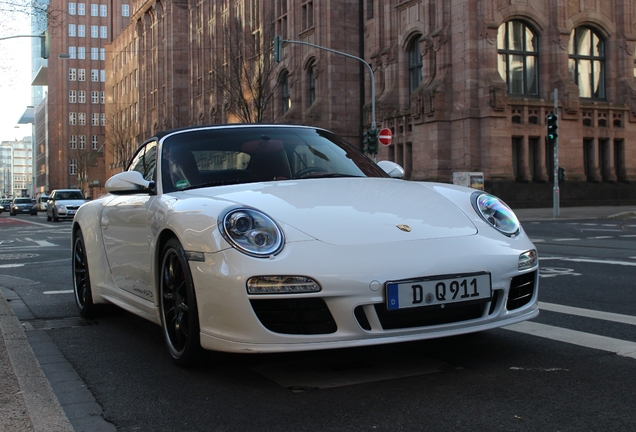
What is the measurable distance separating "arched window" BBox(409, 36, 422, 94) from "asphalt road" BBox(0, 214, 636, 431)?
32.4 m

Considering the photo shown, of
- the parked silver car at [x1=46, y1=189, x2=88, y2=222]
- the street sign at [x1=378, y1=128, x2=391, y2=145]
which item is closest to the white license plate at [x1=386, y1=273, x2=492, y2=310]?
the street sign at [x1=378, y1=128, x2=391, y2=145]

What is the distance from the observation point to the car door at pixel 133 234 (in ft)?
15.3

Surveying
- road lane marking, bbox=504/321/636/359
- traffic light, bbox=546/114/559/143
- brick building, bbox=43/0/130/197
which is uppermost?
brick building, bbox=43/0/130/197

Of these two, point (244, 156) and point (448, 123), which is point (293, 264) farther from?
point (448, 123)

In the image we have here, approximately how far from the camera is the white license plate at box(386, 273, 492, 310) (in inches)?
140

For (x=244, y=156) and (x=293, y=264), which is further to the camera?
(x=244, y=156)

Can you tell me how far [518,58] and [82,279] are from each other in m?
31.0

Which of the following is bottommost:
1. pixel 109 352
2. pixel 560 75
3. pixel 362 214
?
pixel 109 352

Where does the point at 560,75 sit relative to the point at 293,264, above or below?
above

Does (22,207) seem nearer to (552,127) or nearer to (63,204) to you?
(63,204)

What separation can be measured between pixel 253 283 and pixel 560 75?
3352cm

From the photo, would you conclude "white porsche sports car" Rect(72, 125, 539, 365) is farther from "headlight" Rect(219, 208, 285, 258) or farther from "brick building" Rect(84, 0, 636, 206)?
"brick building" Rect(84, 0, 636, 206)

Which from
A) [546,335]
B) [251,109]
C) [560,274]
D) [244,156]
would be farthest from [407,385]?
[251,109]

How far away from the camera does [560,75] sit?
113ft
